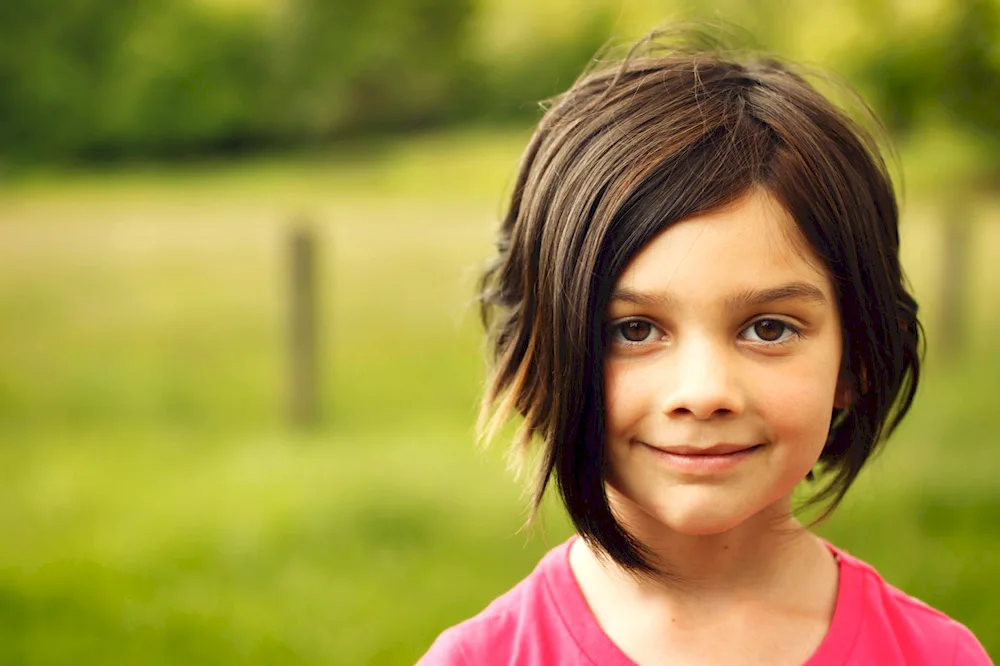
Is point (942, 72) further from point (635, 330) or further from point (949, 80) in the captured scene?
point (635, 330)

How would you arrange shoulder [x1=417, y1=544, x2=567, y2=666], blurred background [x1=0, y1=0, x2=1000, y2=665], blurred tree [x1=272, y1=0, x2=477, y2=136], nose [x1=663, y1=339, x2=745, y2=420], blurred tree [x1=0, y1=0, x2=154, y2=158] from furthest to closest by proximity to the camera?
blurred tree [x1=272, y1=0, x2=477, y2=136] < blurred tree [x1=0, y1=0, x2=154, y2=158] < blurred background [x1=0, y1=0, x2=1000, y2=665] < shoulder [x1=417, y1=544, x2=567, y2=666] < nose [x1=663, y1=339, x2=745, y2=420]

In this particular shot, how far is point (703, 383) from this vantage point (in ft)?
4.08

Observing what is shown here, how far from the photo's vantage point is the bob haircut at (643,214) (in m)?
1.31

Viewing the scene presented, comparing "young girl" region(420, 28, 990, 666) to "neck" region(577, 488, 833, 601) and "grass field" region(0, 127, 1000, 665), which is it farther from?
"grass field" region(0, 127, 1000, 665)

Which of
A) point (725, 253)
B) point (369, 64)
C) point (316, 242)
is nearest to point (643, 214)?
point (725, 253)

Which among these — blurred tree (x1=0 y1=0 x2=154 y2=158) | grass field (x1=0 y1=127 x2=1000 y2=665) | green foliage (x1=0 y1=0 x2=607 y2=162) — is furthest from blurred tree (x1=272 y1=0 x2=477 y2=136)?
blurred tree (x1=0 y1=0 x2=154 y2=158)

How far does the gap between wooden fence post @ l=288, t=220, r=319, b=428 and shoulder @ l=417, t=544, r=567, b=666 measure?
11.4 ft

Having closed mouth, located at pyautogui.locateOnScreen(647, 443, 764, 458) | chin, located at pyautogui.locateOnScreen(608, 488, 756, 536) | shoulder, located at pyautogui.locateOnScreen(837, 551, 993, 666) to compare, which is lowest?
shoulder, located at pyautogui.locateOnScreen(837, 551, 993, 666)

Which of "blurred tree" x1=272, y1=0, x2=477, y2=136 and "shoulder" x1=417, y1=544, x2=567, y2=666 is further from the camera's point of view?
"blurred tree" x1=272, y1=0, x2=477, y2=136

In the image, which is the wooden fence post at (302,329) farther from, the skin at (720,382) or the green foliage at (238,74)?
the skin at (720,382)

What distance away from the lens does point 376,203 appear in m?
5.08

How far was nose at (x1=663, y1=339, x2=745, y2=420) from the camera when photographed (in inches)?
48.9

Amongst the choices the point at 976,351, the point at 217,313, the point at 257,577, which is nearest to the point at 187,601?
the point at 257,577

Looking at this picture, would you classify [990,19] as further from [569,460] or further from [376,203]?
[569,460]
